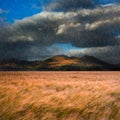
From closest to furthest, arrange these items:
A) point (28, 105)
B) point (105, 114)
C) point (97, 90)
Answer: point (105, 114), point (28, 105), point (97, 90)

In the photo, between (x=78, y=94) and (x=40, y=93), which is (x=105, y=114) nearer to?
(x=78, y=94)

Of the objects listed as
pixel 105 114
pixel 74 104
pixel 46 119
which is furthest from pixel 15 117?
pixel 105 114

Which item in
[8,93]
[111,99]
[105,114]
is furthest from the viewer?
[8,93]

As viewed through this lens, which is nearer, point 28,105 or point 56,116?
point 56,116

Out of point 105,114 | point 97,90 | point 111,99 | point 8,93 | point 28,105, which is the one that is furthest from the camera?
point 8,93

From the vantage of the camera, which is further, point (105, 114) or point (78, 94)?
point (78, 94)

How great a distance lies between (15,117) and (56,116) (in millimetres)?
2274

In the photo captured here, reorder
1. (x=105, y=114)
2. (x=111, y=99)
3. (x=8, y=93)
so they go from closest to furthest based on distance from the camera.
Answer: (x=105, y=114) < (x=111, y=99) < (x=8, y=93)

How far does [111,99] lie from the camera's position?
16.1 metres

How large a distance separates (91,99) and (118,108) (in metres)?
2.01

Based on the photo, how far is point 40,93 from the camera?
19.7 m

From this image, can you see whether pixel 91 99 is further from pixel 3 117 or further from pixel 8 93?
pixel 8 93

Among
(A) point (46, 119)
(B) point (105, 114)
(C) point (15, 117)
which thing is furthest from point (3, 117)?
(B) point (105, 114)

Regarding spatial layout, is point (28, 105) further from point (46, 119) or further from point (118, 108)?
point (118, 108)
